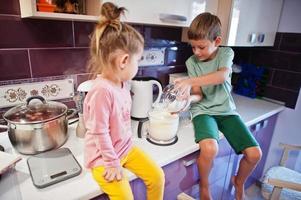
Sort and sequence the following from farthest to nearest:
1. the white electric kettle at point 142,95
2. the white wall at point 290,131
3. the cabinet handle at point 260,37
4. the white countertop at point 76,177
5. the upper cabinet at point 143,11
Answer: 1. the white wall at point 290,131
2. the cabinet handle at point 260,37
3. the white electric kettle at point 142,95
4. the upper cabinet at point 143,11
5. the white countertop at point 76,177

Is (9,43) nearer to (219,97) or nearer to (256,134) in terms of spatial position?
(219,97)

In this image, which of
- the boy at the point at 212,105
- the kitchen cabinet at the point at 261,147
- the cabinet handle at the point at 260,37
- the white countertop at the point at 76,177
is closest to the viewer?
the white countertop at the point at 76,177

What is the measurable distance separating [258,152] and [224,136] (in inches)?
6.4

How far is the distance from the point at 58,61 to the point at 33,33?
0.16 m

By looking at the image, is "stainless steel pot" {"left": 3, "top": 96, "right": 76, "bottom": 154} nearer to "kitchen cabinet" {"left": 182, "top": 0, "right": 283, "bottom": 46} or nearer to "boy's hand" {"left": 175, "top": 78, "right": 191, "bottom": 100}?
"boy's hand" {"left": 175, "top": 78, "right": 191, "bottom": 100}

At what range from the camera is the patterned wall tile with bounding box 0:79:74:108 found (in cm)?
92

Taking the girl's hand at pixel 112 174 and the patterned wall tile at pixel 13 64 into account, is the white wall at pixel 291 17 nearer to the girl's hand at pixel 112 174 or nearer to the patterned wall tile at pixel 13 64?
the girl's hand at pixel 112 174

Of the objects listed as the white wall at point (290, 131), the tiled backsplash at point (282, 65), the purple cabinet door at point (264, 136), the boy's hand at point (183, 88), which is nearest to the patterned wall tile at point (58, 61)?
the boy's hand at point (183, 88)

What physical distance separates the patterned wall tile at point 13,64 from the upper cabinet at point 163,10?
1.57ft

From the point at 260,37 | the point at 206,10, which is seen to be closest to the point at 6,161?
the point at 206,10

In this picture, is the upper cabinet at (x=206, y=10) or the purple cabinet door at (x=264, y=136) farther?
the purple cabinet door at (x=264, y=136)

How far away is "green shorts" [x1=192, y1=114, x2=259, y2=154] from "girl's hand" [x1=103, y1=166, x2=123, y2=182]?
1.36 ft

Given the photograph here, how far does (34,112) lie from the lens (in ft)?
2.64

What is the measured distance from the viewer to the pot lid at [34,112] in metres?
0.75
